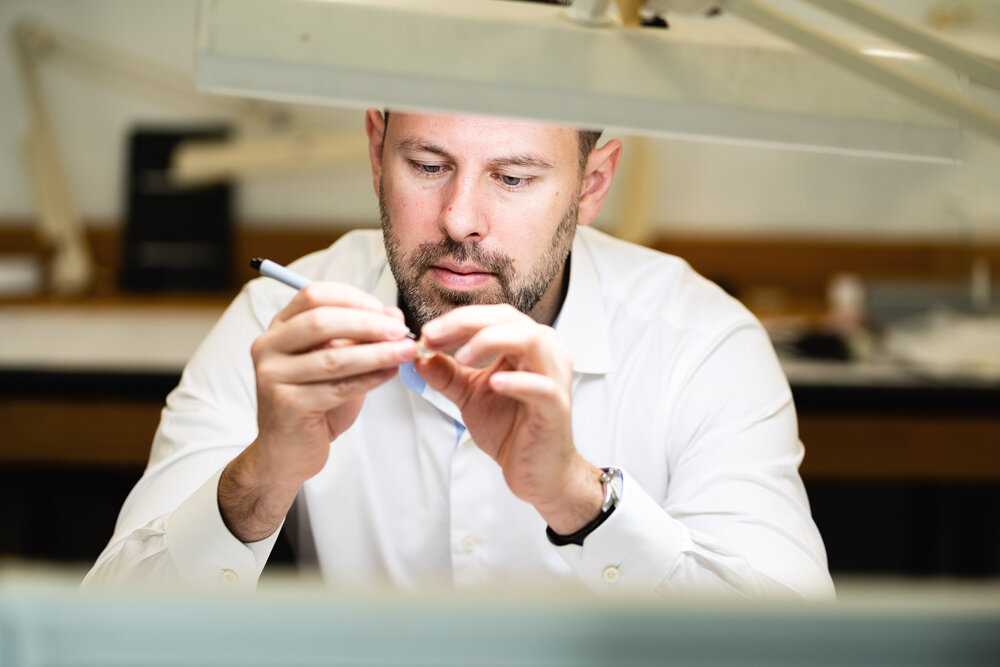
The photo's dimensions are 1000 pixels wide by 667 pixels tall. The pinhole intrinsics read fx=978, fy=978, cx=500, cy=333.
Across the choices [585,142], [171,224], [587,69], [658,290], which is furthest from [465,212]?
[171,224]

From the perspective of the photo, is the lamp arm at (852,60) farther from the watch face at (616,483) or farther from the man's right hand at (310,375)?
the watch face at (616,483)

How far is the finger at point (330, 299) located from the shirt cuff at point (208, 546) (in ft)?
0.86

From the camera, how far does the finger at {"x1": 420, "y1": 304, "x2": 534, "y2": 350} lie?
88 cm

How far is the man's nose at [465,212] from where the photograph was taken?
1.16 meters

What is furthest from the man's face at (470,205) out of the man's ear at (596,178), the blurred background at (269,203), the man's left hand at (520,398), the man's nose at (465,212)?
the blurred background at (269,203)

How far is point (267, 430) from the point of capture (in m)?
0.95

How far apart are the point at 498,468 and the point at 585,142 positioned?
1.46 ft

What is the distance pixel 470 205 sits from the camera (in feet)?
3.83

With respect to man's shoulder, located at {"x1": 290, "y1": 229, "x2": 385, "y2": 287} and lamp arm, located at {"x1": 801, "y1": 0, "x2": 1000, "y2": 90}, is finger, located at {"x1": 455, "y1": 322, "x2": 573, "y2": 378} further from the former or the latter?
man's shoulder, located at {"x1": 290, "y1": 229, "x2": 385, "y2": 287}

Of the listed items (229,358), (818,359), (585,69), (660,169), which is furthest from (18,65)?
(585,69)

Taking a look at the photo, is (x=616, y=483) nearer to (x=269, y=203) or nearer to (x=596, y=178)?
(x=596, y=178)

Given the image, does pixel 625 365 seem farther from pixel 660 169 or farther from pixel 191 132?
pixel 191 132

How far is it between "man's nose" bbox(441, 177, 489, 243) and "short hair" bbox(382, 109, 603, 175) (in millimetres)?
171

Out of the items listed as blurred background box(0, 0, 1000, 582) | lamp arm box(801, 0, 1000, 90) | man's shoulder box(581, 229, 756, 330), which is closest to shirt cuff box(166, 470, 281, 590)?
man's shoulder box(581, 229, 756, 330)
